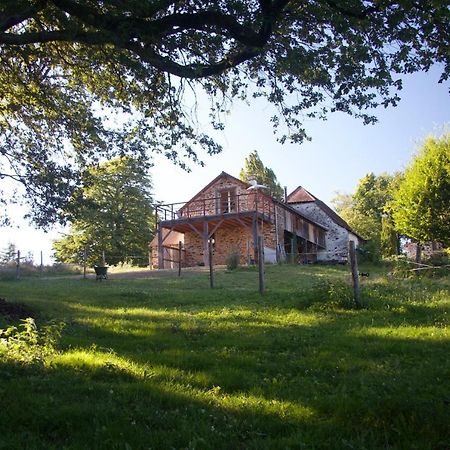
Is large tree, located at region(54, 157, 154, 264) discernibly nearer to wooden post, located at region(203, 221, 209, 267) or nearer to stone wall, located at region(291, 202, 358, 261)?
wooden post, located at region(203, 221, 209, 267)

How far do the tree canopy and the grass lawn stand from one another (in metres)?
46.5

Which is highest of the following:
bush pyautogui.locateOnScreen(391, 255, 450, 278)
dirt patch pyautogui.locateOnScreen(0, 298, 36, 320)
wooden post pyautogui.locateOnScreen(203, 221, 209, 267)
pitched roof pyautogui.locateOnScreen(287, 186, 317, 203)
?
pitched roof pyautogui.locateOnScreen(287, 186, 317, 203)

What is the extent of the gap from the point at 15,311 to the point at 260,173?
4778 centimetres

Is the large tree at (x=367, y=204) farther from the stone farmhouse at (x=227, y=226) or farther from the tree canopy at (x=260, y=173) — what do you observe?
the stone farmhouse at (x=227, y=226)

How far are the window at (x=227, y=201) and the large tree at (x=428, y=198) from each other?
11.7 m

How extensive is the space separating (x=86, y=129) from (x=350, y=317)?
7.04 metres

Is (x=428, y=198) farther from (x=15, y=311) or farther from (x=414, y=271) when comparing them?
(x=15, y=311)

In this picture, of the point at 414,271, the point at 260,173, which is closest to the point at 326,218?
the point at 260,173

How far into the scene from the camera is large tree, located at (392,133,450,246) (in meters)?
27.8

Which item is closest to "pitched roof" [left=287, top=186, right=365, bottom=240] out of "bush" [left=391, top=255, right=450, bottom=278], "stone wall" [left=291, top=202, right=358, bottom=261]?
"stone wall" [left=291, top=202, right=358, bottom=261]

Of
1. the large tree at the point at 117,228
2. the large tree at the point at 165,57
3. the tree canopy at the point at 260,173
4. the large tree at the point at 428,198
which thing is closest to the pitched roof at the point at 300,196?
the tree canopy at the point at 260,173

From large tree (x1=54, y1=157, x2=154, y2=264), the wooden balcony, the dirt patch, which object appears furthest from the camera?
large tree (x1=54, y1=157, x2=154, y2=264)

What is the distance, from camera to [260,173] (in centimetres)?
5653

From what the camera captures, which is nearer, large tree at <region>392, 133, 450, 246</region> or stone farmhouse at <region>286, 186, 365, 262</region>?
large tree at <region>392, 133, 450, 246</region>
